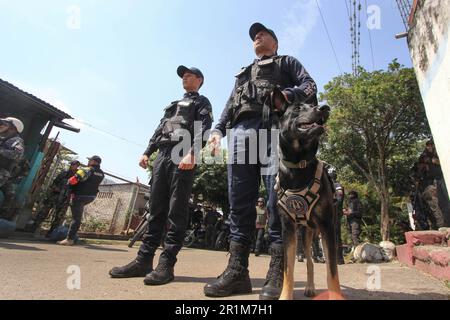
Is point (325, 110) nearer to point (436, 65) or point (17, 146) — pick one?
point (436, 65)

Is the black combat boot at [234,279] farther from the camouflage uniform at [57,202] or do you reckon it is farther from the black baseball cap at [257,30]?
the camouflage uniform at [57,202]

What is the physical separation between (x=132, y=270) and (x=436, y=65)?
4.39 metres

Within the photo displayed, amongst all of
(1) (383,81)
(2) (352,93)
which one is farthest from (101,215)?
(1) (383,81)

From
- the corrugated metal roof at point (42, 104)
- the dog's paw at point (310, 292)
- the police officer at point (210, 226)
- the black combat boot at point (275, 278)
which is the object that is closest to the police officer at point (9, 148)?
the corrugated metal roof at point (42, 104)

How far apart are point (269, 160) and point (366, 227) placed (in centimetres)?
1643

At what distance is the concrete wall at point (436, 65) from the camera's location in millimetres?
3443

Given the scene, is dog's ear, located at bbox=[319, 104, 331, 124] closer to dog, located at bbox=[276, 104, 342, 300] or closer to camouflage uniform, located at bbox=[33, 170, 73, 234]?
dog, located at bbox=[276, 104, 342, 300]

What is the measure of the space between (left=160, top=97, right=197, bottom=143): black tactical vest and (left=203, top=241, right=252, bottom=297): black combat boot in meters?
1.48

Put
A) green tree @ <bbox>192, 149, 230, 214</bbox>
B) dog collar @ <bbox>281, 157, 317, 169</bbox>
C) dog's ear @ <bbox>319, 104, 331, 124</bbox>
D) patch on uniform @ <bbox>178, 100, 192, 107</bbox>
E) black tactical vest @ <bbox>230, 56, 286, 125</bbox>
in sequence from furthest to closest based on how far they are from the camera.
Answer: green tree @ <bbox>192, 149, 230, 214</bbox>
patch on uniform @ <bbox>178, 100, 192, 107</bbox>
black tactical vest @ <bbox>230, 56, 286, 125</bbox>
dog collar @ <bbox>281, 157, 317, 169</bbox>
dog's ear @ <bbox>319, 104, 331, 124</bbox>

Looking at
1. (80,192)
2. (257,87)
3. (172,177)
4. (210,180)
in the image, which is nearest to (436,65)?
(257,87)

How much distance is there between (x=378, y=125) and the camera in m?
15.5

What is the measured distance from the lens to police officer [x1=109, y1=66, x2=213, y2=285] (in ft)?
10.3

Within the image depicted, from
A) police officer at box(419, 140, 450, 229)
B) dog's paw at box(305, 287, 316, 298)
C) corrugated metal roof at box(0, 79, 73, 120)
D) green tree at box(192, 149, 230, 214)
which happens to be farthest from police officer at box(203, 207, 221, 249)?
dog's paw at box(305, 287, 316, 298)

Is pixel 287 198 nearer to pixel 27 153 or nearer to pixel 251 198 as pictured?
pixel 251 198
